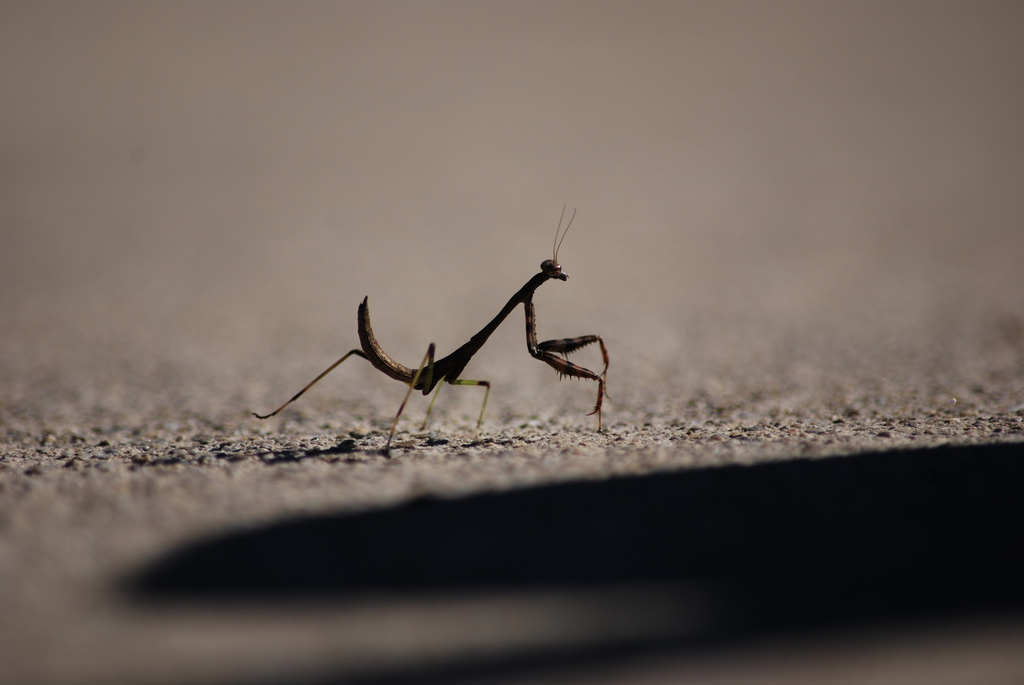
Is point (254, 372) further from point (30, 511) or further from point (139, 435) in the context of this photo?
point (30, 511)

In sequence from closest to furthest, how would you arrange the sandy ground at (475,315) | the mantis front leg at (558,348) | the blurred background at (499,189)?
the sandy ground at (475,315) < the mantis front leg at (558,348) < the blurred background at (499,189)

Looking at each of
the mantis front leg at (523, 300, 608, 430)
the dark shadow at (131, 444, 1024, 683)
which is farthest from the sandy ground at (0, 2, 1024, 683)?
the mantis front leg at (523, 300, 608, 430)

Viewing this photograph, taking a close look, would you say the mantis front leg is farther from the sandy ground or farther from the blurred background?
the blurred background

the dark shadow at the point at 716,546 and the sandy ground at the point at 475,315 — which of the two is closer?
the sandy ground at the point at 475,315

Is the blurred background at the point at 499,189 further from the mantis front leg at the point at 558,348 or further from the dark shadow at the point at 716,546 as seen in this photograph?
the dark shadow at the point at 716,546

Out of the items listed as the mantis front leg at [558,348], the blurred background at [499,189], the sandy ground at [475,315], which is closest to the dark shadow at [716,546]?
the sandy ground at [475,315]

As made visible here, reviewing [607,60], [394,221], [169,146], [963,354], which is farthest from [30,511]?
[607,60]
